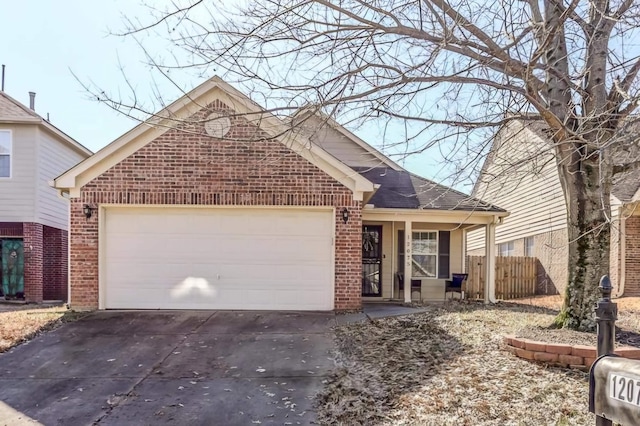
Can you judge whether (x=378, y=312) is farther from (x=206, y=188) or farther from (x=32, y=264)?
(x=32, y=264)

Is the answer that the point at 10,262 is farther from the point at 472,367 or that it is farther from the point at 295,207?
the point at 472,367

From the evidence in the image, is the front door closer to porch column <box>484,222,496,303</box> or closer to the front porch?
the front porch

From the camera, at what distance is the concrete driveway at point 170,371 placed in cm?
522

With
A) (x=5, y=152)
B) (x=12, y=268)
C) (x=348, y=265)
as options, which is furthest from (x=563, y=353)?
(x=5, y=152)

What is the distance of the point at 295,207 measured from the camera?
10.2 m

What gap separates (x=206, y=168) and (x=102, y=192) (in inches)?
84.2

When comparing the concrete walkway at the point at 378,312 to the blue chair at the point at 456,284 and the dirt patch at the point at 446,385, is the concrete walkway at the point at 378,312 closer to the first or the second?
the dirt patch at the point at 446,385

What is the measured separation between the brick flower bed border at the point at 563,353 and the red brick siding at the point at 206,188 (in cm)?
442

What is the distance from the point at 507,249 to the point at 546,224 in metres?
3.92

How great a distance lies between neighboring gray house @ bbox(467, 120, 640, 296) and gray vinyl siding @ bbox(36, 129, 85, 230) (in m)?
12.7

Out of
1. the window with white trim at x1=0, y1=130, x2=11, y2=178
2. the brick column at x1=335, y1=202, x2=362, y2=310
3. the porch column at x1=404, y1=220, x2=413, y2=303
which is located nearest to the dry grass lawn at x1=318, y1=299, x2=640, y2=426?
the brick column at x1=335, y1=202, x2=362, y2=310

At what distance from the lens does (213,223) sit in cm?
1030

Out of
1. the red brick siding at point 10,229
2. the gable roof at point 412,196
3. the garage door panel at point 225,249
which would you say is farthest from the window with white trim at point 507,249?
the red brick siding at point 10,229

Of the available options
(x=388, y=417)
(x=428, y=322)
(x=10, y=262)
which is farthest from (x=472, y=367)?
(x=10, y=262)
